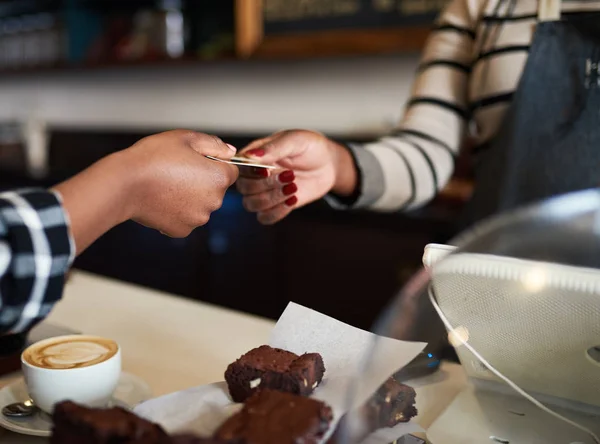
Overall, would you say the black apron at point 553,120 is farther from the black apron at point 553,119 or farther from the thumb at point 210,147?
the thumb at point 210,147

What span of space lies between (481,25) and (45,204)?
1.02 metres

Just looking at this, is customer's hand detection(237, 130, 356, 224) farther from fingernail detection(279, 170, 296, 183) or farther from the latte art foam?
the latte art foam

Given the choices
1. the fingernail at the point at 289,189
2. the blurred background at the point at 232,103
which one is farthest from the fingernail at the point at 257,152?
the blurred background at the point at 232,103

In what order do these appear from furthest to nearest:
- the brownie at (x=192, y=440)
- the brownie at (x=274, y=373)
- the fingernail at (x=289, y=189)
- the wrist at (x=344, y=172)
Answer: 1. the wrist at (x=344, y=172)
2. the fingernail at (x=289, y=189)
3. the brownie at (x=274, y=373)
4. the brownie at (x=192, y=440)

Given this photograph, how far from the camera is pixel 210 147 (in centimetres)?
73

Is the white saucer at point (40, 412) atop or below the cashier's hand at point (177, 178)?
below

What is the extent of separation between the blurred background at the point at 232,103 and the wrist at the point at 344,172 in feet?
1.56

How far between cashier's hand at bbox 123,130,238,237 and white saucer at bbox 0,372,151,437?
20 centimetres

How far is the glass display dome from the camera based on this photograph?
542 millimetres

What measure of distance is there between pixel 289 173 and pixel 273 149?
0.06 metres

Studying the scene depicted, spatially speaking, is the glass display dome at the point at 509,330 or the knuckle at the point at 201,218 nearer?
the glass display dome at the point at 509,330

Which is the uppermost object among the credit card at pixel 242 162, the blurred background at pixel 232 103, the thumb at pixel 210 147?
the thumb at pixel 210 147

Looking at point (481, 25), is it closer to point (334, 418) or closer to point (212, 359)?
point (212, 359)

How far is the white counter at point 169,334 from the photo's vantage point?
708 millimetres
